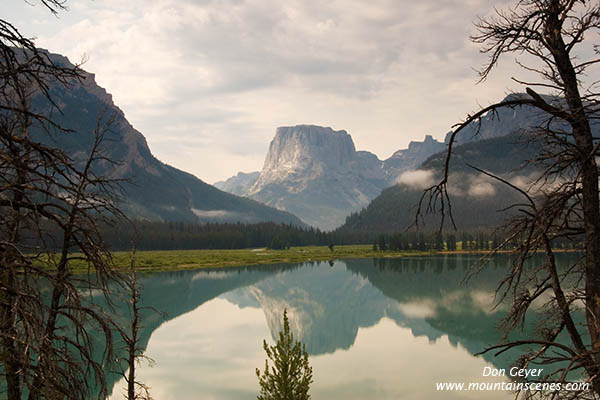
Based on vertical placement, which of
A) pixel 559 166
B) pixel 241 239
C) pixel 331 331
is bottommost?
pixel 331 331

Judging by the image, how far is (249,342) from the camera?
41188mm

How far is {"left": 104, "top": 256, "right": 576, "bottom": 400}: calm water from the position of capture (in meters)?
27.6

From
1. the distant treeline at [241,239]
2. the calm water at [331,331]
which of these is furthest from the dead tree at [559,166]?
the distant treeline at [241,239]

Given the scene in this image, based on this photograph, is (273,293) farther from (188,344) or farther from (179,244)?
(179,244)

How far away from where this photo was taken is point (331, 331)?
48438 millimetres

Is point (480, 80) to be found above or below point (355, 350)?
above

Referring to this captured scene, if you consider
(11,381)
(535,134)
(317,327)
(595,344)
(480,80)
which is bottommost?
(317,327)

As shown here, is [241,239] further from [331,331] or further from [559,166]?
[559,166]

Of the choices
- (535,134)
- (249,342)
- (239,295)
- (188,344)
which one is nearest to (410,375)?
(249,342)

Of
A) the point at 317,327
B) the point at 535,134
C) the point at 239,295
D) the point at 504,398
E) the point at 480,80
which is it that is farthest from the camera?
the point at 239,295

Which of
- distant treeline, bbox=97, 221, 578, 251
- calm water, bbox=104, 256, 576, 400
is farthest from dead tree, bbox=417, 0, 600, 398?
distant treeline, bbox=97, 221, 578, 251

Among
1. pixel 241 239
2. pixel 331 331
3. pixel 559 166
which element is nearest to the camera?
pixel 559 166

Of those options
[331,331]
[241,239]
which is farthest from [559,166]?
[241,239]

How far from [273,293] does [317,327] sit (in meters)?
22.0
